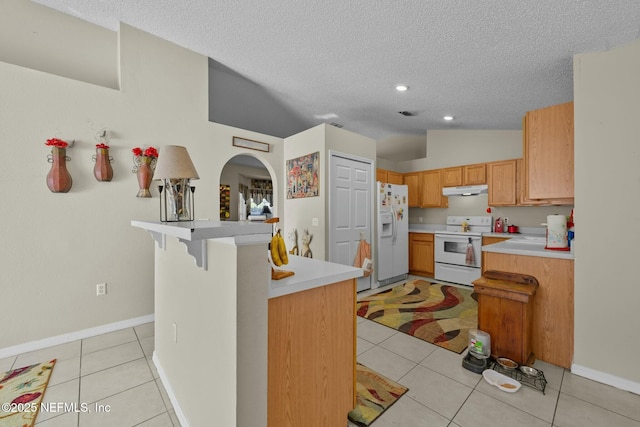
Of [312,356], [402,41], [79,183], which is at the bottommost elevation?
[312,356]

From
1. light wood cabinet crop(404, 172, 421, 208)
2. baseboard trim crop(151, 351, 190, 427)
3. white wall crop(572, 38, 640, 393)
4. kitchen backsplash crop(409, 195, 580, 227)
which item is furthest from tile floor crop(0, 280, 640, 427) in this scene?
light wood cabinet crop(404, 172, 421, 208)

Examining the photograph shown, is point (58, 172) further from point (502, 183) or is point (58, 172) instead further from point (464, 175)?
point (502, 183)

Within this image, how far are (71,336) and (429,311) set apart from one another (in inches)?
156

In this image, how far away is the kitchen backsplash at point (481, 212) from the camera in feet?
14.3

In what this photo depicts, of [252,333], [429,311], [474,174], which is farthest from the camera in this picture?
[474,174]

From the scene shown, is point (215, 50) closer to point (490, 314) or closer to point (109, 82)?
point (109, 82)

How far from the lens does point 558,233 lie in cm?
243

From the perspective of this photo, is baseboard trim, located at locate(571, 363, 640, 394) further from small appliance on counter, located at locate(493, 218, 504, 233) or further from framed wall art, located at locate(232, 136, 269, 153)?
framed wall art, located at locate(232, 136, 269, 153)

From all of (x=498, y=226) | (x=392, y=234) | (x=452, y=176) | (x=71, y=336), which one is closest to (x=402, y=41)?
(x=392, y=234)

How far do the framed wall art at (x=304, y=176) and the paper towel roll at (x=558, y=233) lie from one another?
2621mm

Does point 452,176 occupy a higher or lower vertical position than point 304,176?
higher

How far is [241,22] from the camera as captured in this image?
2.52m

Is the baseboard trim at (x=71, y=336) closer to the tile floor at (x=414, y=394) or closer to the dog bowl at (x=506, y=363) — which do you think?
the tile floor at (x=414, y=394)

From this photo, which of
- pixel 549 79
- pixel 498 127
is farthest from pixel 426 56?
pixel 498 127
